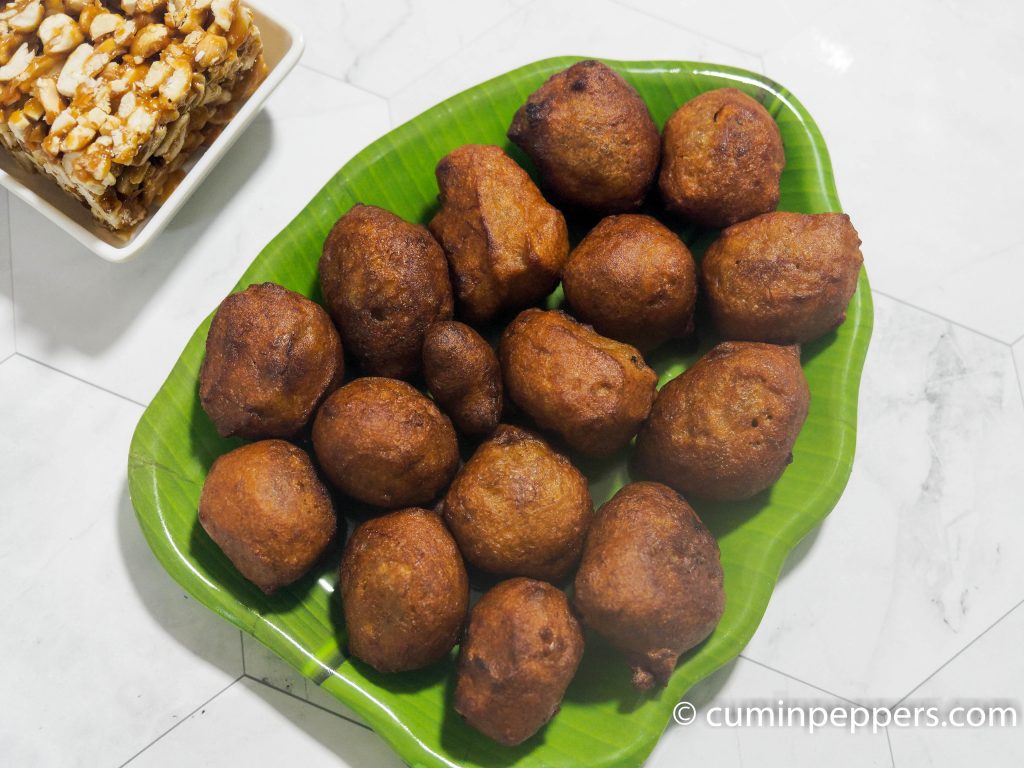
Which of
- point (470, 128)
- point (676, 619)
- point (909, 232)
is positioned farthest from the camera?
point (909, 232)

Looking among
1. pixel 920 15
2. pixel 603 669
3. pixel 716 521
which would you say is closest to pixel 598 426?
pixel 716 521

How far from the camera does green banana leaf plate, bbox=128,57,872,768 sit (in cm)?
153

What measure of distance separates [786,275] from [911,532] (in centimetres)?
75

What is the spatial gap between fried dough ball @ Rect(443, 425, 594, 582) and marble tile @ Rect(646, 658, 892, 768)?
549mm

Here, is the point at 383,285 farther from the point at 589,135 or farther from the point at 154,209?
the point at 154,209

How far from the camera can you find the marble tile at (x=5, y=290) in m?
1.93

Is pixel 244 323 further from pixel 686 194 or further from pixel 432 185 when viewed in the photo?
pixel 686 194

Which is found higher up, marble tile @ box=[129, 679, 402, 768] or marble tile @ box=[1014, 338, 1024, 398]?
marble tile @ box=[1014, 338, 1024, 398]

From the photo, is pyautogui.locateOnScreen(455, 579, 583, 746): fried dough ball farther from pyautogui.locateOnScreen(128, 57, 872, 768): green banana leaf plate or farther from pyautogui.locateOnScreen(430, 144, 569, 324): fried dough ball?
pyautogui.locateOnScreen(430, 144, 569, 324): fried dough ball

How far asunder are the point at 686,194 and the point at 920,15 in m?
1.11

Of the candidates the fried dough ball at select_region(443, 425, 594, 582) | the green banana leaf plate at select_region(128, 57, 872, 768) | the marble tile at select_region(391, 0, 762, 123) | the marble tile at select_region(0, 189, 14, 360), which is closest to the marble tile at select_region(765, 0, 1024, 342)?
the marble tile at select_region(391, 0, 762, 123)

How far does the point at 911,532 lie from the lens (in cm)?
194

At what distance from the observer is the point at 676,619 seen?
1449mm

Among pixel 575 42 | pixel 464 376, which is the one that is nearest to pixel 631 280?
pixel 464 376
